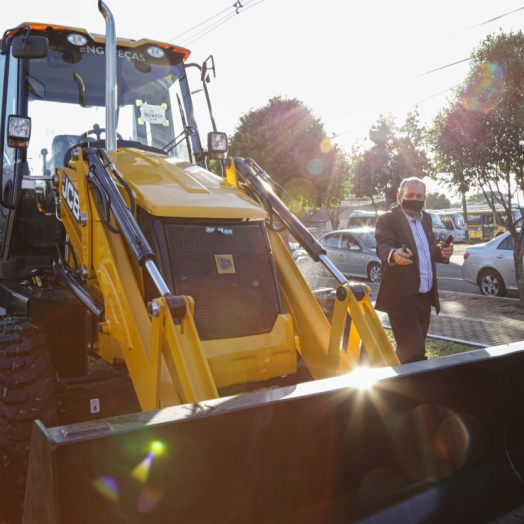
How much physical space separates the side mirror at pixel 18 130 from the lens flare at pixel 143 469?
318cm

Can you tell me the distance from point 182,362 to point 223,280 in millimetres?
918

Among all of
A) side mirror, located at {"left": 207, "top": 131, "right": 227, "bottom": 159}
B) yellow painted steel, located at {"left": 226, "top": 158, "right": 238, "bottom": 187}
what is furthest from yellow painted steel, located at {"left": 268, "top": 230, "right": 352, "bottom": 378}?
side mirror, located at {"left": 207, "top": 131, "right": 227, "bottom": 159}

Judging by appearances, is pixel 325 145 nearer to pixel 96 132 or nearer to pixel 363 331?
pixel 96 132

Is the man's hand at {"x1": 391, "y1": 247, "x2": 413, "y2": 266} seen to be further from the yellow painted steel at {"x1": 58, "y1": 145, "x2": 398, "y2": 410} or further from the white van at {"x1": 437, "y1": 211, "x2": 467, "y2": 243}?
the white van at {"x1": 437, "y1": 211, "x2": 467, "y2": 243}

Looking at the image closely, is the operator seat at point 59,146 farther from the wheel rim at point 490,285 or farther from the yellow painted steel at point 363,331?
the wheel rim at point 490,285

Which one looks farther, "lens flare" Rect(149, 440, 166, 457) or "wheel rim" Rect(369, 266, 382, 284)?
"wheel rim" Rect(369, 266, 382, 284)

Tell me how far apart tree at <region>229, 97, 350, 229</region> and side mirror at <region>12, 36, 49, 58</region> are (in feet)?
83.8

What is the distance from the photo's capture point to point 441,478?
3174 mm

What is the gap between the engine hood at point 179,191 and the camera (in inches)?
151

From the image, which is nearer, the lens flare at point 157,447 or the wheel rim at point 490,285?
the lens flare at point 157,447

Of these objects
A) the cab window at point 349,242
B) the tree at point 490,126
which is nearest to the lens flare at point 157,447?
the tree at point 490,126

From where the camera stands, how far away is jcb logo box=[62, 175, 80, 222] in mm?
4191

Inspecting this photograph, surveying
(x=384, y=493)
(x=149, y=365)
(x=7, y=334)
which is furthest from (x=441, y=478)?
(x=7, y=334)

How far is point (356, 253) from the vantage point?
18.1 meters
